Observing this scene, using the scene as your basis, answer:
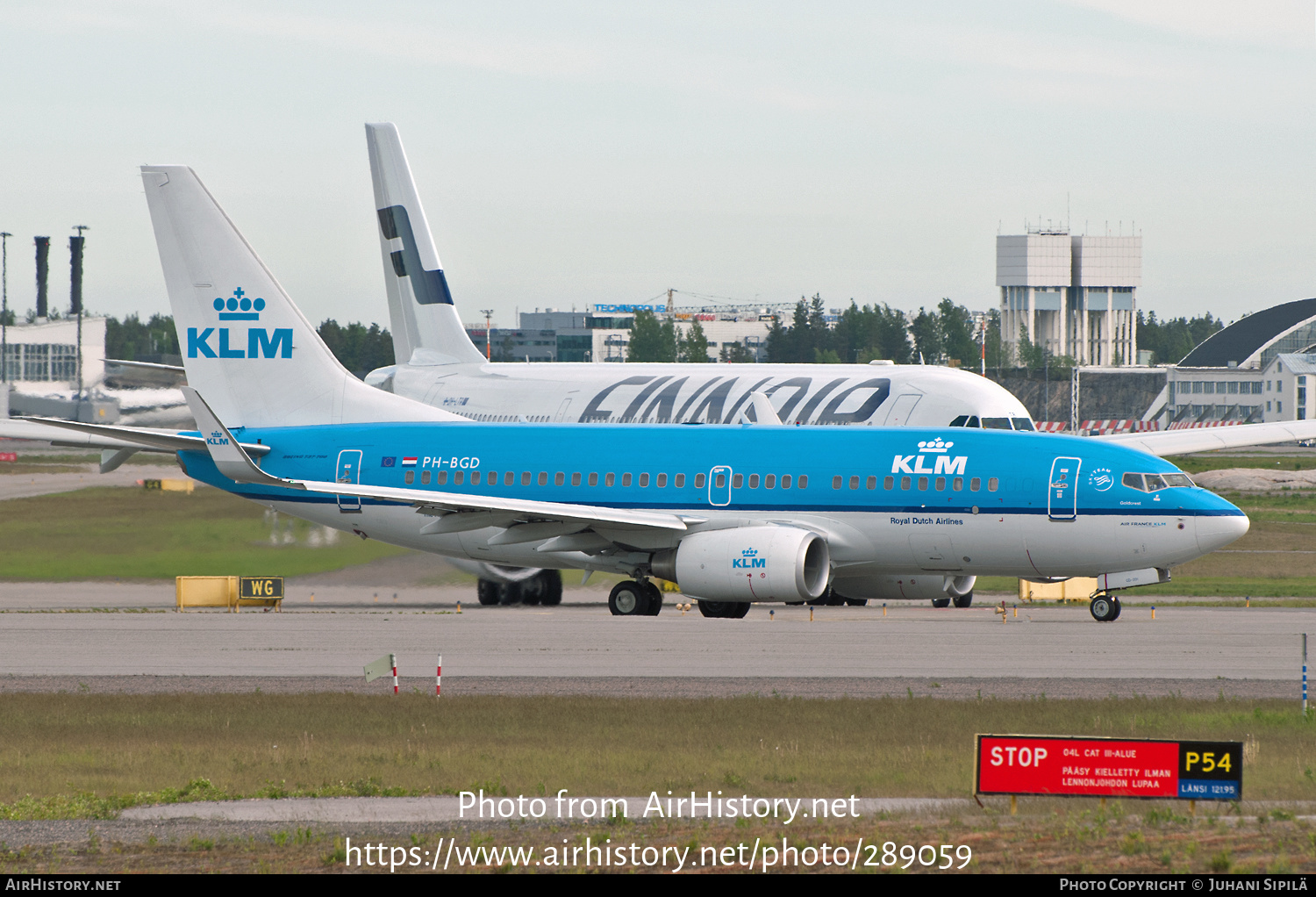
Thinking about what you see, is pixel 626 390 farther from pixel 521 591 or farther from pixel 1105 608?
pixel 1105 608

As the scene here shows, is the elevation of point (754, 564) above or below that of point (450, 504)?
below

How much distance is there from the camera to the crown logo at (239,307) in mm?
45000

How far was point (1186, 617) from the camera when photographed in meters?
45.2

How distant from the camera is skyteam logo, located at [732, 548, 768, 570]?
3806 cm

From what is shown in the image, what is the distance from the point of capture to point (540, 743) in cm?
2388

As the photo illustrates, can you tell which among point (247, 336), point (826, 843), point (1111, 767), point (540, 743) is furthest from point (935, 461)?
point (826, 843)

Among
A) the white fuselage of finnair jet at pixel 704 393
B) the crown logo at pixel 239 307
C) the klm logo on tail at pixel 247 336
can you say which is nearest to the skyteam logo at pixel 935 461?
the white fuselage of finnair jet at pixel 704 393

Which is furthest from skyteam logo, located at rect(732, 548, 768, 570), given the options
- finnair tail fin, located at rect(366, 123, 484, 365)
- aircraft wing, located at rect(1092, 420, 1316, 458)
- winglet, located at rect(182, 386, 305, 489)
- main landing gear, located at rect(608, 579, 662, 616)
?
finnair tail fin, located at rect(366, 123, 484, 365)

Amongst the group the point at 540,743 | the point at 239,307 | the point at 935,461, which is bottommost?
the point at 540,743

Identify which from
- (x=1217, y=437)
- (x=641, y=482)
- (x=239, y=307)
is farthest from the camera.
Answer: (x=1217, y=437)

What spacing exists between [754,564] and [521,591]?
1348 centimetres

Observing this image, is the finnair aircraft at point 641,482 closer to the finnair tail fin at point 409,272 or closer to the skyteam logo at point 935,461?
the skyteam logo at point 935,461

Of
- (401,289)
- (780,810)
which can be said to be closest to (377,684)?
(780,810)

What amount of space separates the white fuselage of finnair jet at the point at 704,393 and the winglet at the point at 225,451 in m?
14.4
